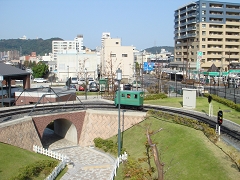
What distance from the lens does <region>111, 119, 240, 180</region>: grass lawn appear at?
1752 cm

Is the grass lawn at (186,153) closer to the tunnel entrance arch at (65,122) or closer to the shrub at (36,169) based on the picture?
the shrub at (36,169)

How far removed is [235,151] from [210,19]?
74.7 metres

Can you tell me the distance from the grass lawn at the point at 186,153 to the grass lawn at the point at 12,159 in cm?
696

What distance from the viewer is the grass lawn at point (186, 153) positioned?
17.5 m

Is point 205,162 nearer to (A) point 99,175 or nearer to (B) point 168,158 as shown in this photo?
(B) point 168,158

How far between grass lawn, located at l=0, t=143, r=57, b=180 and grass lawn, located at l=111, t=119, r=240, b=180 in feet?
22.8

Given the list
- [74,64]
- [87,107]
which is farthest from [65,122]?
[74,64]

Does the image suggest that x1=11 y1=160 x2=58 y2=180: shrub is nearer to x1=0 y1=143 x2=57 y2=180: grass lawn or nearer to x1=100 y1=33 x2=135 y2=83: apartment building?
x1=0 y1=143 x2=57 y2=180: grass lawn

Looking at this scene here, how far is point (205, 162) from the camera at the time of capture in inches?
738

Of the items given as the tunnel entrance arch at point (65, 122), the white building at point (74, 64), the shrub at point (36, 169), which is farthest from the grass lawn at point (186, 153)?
the white building at point (74, 64)

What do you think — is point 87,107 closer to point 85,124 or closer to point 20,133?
point 85,124

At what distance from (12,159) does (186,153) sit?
41.4 ft

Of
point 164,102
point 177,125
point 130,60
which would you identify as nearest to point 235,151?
point 177,125

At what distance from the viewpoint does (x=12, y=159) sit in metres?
22.3
